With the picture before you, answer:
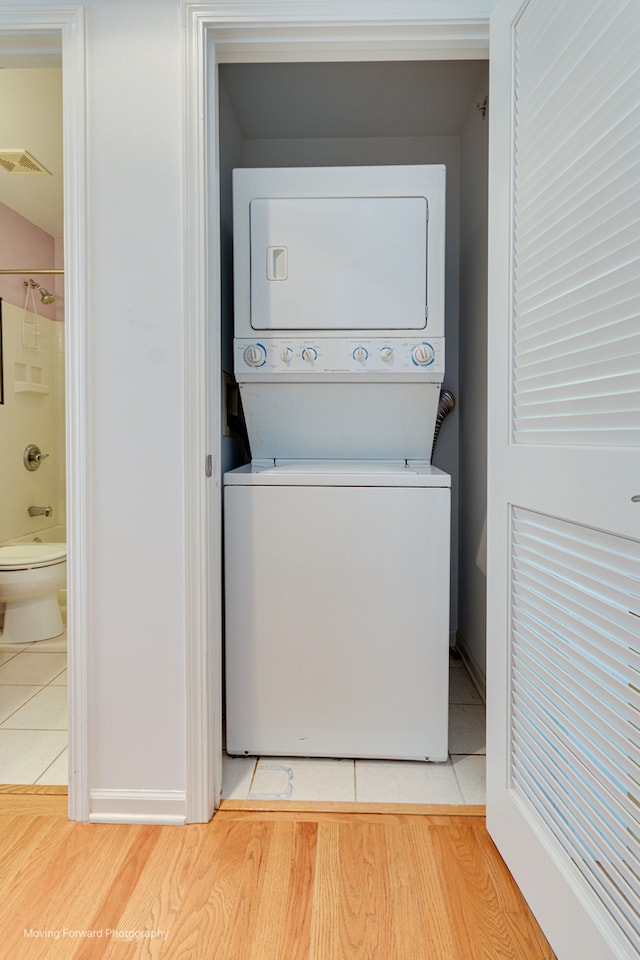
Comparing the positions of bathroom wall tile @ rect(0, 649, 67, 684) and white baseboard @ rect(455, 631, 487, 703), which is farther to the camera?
bathroom wall tile @ rect(0, 649, 67, 684)

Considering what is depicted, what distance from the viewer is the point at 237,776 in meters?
1.68

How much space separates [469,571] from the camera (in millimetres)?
2486

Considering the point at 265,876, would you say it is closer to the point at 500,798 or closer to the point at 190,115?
the point at 500,798

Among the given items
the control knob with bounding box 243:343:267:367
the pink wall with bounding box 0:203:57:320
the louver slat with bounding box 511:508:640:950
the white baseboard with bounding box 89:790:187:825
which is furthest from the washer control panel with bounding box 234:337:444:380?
the pink wall with bounding box 0:203:57:320

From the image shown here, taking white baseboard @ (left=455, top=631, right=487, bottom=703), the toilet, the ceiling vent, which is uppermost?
the ceiling vent

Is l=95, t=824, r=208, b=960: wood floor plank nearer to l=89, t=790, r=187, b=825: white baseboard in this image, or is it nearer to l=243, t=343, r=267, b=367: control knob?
l=89, t=790, r=187, b=825: white baseboard

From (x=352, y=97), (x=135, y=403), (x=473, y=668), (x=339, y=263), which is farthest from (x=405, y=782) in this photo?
(x=352, y=97)

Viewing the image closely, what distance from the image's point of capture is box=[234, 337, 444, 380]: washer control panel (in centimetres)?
189

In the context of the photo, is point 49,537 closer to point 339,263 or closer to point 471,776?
point 339,263

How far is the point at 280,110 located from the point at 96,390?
5.30 ft

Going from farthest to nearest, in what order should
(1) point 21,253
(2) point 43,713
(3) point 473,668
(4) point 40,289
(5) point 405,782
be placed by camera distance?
(4) point 40,289
(1) point 21,253
(3) point 473,668
(2) point 43,713
(5) point 405,782

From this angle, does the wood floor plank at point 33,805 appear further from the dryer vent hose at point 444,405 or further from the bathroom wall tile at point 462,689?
the dryer vent hose at point 444,405

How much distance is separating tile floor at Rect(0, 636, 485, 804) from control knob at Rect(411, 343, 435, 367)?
4.12ft

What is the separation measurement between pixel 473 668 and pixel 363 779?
843 millimetres
